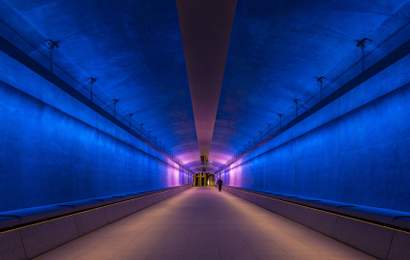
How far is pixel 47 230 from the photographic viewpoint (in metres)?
7.21

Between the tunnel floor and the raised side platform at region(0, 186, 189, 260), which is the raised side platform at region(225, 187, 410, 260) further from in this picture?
the raised side platform at region(0, 186, 189, 260)

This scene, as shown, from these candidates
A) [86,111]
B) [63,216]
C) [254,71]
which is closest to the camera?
[63,216]

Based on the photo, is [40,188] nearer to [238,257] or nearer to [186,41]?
[186,41]

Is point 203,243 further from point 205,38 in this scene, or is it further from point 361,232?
point 205,38

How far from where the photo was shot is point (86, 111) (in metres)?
15.5

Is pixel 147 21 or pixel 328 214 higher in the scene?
pixel 147 21

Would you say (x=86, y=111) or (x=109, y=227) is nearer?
(x=109, y=227)

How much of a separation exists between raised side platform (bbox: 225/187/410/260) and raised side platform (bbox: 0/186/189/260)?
20.8 feet

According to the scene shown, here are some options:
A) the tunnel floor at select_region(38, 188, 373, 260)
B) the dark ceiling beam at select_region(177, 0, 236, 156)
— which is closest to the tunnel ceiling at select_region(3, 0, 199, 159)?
the dark ceiling beam at select_region(177, 0, 236, 156)

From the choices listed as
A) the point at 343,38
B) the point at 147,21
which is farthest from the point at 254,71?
the point at 147,21

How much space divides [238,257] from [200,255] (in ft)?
2.36

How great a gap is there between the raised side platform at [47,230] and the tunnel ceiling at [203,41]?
483cm

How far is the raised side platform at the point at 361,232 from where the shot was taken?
5.86m

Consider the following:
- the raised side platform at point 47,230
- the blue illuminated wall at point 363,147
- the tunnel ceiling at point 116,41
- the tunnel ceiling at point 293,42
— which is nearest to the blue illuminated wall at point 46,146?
the tunnel ceiling at point 116,41
